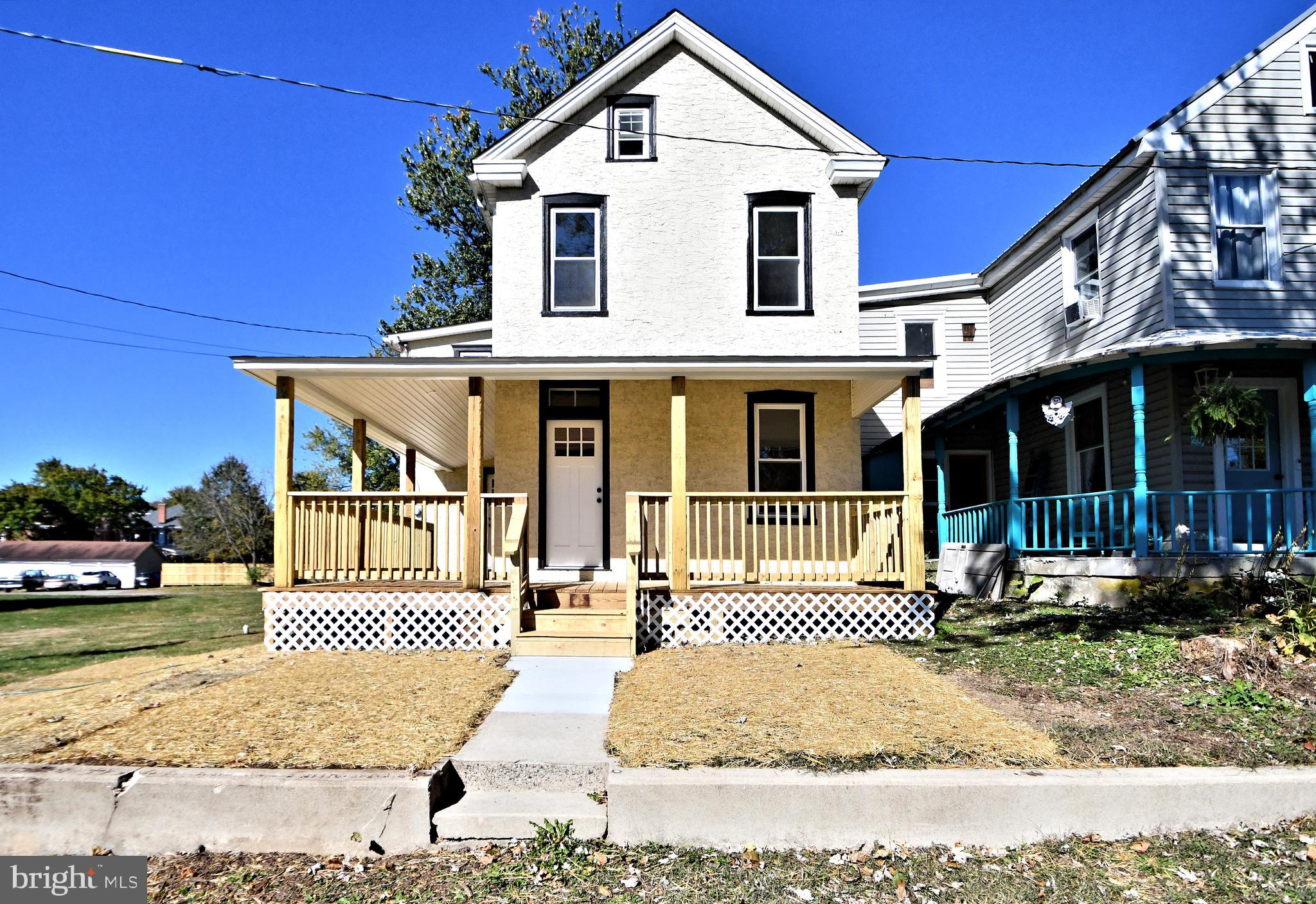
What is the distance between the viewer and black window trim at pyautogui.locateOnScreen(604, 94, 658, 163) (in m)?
12.3

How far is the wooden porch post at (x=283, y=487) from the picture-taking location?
9.52 meters

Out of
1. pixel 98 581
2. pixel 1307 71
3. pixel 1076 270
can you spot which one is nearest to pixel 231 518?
pixel 98 581

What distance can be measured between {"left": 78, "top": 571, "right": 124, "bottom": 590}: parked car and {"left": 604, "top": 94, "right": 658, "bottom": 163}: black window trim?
3699 centimetres

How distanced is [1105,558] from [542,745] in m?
7.87

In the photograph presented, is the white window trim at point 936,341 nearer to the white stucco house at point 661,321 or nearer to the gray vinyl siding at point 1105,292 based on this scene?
the gray vinyl siding at point 1105,292

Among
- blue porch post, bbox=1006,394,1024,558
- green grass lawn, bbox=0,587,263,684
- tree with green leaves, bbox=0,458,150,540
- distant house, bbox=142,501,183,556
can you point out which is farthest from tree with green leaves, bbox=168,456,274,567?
blue porch post, bbox=1006,394,1024,558

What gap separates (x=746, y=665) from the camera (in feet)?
26.6

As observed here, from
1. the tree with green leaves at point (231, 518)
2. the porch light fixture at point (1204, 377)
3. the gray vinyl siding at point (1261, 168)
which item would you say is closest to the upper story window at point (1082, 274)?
the gray vinyl siding at point (1261, 168)

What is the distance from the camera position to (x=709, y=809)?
4.65 meters

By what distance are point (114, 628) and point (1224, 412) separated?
18.1 metres

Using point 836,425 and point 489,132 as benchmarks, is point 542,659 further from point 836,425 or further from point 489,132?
point 489,132

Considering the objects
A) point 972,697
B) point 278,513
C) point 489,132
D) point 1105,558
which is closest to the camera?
point 972,697

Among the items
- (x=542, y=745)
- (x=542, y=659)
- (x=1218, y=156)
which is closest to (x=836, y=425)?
(x=542, y=659)

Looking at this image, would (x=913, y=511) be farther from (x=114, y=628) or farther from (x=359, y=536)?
(x=114, y=628)
